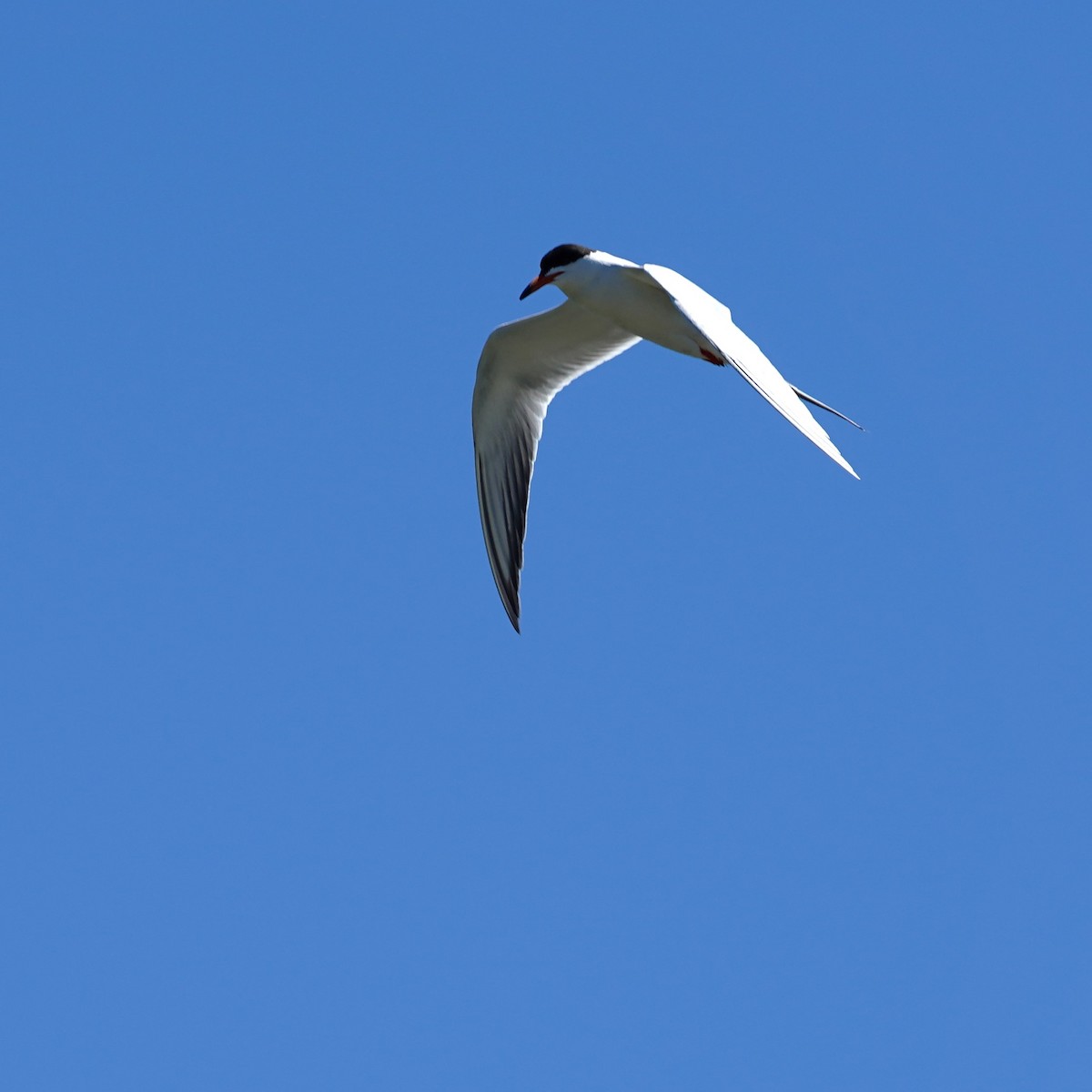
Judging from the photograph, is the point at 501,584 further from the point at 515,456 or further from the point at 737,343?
the point at 737,343

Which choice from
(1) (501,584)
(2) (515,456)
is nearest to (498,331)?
(2) (515,456)

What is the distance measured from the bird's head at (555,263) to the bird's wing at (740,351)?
1.07m

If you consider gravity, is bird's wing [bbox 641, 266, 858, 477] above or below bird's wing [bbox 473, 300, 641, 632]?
below

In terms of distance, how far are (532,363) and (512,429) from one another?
596 millimetres

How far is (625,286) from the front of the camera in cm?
1227

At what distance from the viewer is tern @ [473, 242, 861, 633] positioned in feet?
40.9

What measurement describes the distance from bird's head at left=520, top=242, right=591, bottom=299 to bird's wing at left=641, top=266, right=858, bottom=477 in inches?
42.2

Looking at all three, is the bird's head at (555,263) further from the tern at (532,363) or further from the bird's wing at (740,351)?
the bird's wing at (740,351)

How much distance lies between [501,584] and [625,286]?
3.16m

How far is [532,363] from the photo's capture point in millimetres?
14250

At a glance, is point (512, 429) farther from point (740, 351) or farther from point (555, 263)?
point (740, 351)

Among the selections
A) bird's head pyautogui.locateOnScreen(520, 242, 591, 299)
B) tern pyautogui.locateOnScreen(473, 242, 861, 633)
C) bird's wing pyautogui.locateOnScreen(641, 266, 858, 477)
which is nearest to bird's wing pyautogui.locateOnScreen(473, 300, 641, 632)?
tern pyautogui.locateOnScreen(473, 242, 861, 633)

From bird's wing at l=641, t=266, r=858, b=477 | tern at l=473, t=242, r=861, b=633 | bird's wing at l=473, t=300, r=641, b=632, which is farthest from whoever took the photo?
bird's wing at l=473, t=300, r=641, b=632

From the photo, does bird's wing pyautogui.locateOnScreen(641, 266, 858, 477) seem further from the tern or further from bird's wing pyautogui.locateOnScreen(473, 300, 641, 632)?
bird's wing pyautogui.locateOnScreen(473, 300, 641, 632)
